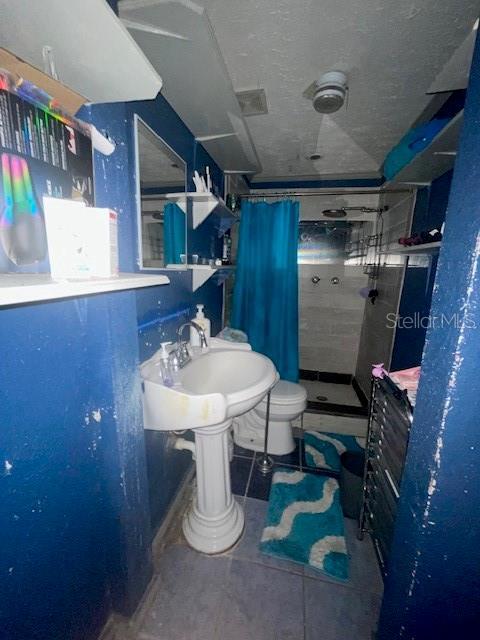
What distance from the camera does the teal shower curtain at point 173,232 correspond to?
1.26 meters

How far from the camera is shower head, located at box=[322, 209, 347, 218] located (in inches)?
99.8

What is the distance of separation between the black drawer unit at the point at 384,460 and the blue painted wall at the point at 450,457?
0.75 ft

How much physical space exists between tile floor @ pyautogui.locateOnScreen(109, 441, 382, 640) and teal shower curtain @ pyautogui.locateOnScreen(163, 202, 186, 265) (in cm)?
149

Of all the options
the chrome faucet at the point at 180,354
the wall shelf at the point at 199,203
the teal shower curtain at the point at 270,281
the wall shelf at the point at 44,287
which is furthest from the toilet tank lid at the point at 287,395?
the wall shelf at the point at 44,287

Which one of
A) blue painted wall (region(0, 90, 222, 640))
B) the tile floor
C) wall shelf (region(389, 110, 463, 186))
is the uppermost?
wall shelf (region(389, 110, 463, 186))

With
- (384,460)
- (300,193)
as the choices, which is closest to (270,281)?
(300,193)

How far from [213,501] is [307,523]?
0.56 m

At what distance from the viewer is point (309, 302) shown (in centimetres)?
295

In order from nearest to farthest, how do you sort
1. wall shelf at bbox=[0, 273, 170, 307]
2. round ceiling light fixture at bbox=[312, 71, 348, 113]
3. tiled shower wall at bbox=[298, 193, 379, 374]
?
1. wall shelf at bbox=[0, 273, 170, 307]
2. round ceiling light fixture at bbox=[312, 71, 348, 113]
3. tiled shower wall at bbox=[298, 193, 379, 374]

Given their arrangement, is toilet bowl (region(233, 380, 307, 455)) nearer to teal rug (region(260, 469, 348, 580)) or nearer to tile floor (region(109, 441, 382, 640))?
teal rug (region(260, 469, 348, 580))

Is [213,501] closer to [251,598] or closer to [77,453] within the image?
[251,598]

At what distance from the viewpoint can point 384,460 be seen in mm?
1124

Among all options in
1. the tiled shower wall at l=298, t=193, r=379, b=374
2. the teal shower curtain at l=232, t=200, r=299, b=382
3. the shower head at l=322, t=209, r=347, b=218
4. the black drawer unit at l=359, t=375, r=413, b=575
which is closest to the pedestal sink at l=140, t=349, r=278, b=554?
the black drawer unit at l=359, t=375, r=413, b=575

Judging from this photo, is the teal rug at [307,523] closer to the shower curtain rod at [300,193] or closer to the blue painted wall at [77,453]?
the blue painted wall at [77,453]
